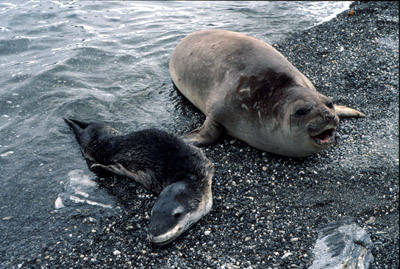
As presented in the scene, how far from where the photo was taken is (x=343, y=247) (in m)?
3.23

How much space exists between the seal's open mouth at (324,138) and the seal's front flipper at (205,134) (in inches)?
48.2

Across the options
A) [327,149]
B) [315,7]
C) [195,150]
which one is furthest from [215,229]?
[315,7]

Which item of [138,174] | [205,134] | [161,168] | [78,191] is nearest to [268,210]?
[161,168]

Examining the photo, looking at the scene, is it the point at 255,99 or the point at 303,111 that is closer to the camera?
the point at 303,111

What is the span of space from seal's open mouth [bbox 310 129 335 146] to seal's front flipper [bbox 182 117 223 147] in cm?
123

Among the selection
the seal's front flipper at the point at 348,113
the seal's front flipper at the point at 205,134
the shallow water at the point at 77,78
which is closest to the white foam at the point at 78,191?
the shallow water at the point at 77,78

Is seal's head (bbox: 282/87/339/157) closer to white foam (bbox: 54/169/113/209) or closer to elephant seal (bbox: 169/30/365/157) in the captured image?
elephant seal (bbox: 169/30/365/157)

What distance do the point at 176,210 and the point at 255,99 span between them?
1813 mm

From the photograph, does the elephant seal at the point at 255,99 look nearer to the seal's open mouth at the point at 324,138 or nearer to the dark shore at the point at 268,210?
the seal's open mouth at the point at 324,138

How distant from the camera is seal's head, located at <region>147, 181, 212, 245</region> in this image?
132 inches

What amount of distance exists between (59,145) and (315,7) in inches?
322

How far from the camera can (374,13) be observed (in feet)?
29.3

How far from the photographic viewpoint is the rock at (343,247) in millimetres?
3116

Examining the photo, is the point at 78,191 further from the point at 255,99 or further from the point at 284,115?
the point at 284,115
